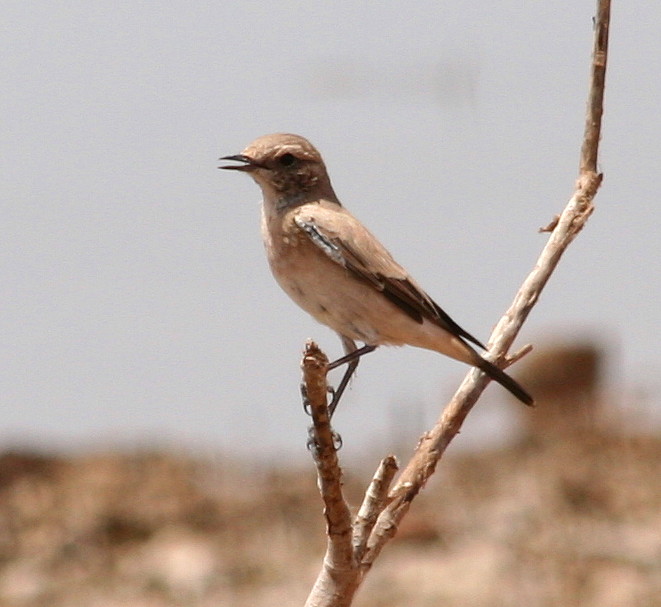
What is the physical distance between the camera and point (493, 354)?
17.4 feet

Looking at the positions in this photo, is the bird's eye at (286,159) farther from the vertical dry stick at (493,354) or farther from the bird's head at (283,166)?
the vertical dry stick at (493,354)

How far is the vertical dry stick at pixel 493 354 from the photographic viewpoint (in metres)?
4.83

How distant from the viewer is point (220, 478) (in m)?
13.0

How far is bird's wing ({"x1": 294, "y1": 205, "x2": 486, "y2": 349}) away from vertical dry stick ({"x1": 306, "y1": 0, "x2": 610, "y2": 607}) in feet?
0.81

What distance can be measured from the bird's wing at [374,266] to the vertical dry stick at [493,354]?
25 centimetres

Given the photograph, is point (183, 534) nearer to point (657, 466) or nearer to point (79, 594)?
point (79, 594)

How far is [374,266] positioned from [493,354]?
56 centimetres

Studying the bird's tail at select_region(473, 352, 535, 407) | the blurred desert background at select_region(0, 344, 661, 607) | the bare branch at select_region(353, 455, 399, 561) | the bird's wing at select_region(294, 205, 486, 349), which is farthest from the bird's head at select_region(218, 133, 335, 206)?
the blurred desert background at select_region(0, 344, 661, 607)

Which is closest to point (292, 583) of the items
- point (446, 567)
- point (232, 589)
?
point (232, 589)

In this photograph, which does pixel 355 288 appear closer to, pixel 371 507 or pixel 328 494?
pixel 371 507

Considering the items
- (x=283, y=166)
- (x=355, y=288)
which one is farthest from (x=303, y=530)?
(x=355, y=288)

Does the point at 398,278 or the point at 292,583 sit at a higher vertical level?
the point at 398,278

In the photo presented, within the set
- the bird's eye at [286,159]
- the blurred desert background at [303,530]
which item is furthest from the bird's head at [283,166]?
the blurred desert background at [303,530]

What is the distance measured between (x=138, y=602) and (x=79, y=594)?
51cm
